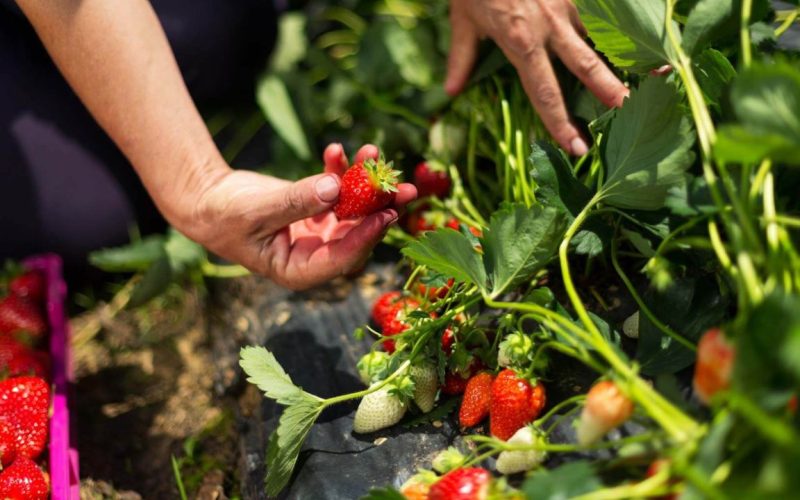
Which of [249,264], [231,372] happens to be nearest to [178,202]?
[249,264]

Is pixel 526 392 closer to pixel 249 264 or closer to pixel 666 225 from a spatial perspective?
pixel 666 225

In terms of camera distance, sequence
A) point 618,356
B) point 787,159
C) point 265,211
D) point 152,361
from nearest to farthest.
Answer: point 787,159 < point 618,356 < point 265,211 < point 152,361

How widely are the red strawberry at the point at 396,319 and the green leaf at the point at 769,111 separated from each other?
455 mm

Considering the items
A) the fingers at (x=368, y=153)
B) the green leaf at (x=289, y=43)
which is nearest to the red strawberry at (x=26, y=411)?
the fingers at (x=368, y=153)

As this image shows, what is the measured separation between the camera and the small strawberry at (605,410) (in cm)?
56

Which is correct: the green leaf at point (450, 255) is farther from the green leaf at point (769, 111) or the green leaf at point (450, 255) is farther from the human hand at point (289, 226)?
the green leaf at point (769, 111)

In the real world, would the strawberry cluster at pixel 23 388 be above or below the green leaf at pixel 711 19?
below

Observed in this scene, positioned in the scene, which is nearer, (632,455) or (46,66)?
(632,455)

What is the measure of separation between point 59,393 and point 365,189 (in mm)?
512

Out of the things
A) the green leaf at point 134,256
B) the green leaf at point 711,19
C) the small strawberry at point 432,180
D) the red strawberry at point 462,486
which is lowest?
A: the red strawberry at point 462,486

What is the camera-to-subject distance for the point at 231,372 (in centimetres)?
115

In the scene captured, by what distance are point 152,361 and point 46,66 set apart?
1.67ft

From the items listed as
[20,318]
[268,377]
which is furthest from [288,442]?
[20,318]

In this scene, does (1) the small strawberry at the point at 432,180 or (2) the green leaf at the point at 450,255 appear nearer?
(2) the green leaf at the point at 450,255
